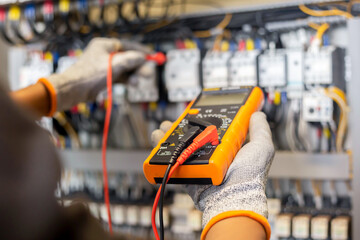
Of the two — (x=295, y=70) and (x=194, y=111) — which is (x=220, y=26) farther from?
(x=194, y=111)

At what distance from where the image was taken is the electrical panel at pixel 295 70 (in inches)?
53.8

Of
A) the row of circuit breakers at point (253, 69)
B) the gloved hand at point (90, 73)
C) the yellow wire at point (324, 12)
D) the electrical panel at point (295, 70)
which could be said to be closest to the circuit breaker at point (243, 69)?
the row of circuit breakers at point (253, 69)

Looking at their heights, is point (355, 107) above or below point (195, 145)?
below

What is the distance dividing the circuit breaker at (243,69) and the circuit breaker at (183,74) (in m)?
0.13

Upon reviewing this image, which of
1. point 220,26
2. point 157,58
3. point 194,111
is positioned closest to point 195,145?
point 194,111

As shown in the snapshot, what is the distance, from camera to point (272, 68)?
1.39m

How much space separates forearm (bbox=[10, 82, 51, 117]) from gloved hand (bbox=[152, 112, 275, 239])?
619 millimetres

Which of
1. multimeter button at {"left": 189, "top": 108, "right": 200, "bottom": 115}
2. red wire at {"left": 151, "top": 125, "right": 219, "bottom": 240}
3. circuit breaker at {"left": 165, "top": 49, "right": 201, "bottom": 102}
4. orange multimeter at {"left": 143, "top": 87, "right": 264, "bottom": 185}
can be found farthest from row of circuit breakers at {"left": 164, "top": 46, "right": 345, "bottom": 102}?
red wire at {"left": 151, "top": 125, "right": 219, "bottom": 240}

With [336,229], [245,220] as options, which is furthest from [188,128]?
[336,229]

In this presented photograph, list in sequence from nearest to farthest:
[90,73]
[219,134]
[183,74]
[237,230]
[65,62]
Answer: [237,230]
[219,134]
[90,73]
[183,74]
[65,62]

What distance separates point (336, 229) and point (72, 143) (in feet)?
3.77

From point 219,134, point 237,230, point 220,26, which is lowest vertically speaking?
point 237,230

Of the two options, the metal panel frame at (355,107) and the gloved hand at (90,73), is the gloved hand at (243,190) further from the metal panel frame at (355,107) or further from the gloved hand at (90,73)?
the gloved hand at (90,73)

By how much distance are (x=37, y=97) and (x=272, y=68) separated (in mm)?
773
